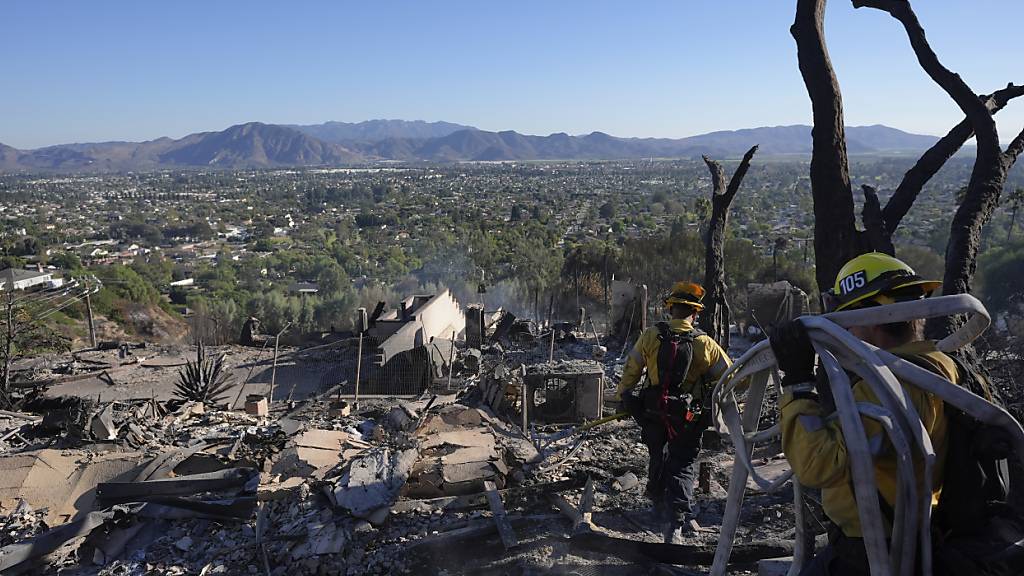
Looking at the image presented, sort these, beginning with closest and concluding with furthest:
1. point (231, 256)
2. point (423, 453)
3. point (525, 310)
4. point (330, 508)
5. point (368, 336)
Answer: point (330, 508)
point (423, 453)
point (368, 336)
point (525, 310)
point (231, 256)

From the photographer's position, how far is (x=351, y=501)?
218 inches

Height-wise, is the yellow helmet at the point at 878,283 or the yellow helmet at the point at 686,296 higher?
Result: the yellow helmet at the point at 878,283

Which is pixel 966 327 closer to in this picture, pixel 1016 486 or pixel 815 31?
pixel 1016 486

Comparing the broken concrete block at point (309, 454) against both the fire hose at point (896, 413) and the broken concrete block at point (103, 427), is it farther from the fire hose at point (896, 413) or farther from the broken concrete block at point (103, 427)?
the fire hose at point (896, 413)

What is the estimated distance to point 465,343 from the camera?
19172 millimetres

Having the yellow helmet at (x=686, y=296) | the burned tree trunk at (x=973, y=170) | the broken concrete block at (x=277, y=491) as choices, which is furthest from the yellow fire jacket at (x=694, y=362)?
the broken concrete block at (x=277, y=491)

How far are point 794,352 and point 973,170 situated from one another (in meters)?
5.19

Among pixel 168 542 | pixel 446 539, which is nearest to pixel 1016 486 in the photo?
pixel 446 539

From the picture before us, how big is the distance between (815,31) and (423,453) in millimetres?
5417

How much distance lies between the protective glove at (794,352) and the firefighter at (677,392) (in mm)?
2512

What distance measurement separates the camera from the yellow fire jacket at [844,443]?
2.53 m

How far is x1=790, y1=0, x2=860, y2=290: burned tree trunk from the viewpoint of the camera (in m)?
6.11

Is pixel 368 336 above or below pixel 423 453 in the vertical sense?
below

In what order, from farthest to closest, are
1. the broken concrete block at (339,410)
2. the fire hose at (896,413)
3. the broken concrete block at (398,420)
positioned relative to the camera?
the broken concrete block at (339,410), the broken concrete block at (398,420), the fire hose at (896,413)
